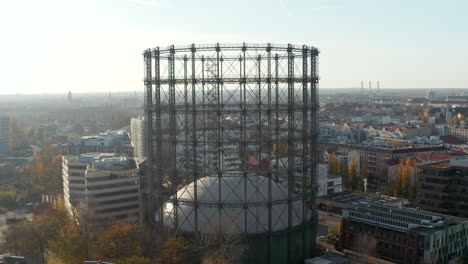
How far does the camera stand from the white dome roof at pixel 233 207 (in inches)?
958

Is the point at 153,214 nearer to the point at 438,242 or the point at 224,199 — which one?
the point at 224,199

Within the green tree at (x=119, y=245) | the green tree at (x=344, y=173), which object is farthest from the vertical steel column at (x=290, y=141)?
the green tree at (x=344, y=173)

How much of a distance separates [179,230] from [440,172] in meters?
23.0

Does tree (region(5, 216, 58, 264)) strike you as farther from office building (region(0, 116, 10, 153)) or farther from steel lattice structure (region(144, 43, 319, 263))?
office building (region(0, 116, 10, 153))

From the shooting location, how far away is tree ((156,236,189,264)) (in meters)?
22.3

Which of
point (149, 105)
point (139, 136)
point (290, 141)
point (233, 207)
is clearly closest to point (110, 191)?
point (149, 105)

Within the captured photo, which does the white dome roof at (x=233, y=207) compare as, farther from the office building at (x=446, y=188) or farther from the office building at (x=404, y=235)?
the office building at (x=446, y=188)

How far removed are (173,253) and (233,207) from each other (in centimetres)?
396

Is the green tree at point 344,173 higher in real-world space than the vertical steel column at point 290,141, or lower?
lower

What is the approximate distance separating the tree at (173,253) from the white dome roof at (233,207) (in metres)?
1.80

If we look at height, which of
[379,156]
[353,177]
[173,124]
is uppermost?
[173,124]

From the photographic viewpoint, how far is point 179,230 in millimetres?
24969

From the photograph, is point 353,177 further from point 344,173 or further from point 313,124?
point 313,124

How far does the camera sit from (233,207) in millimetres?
24422
